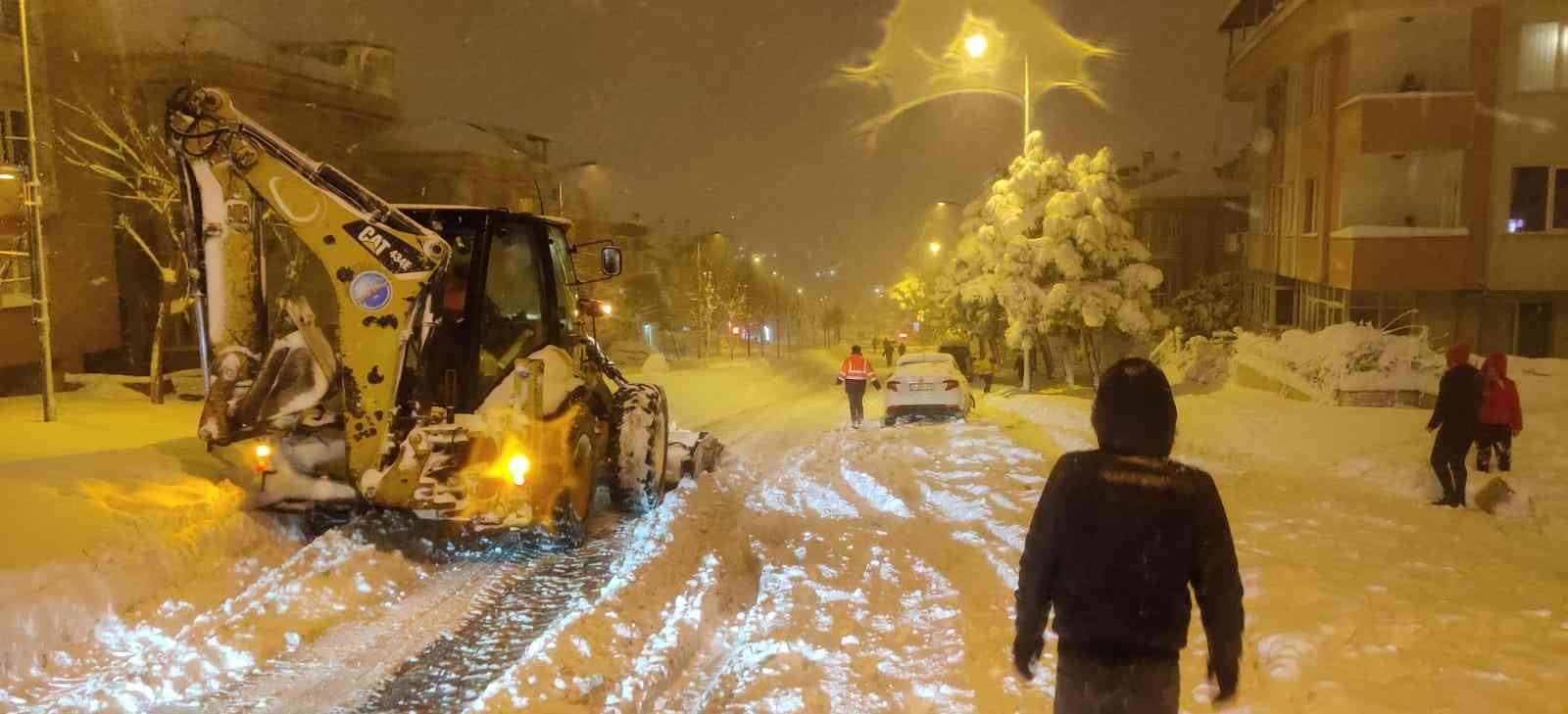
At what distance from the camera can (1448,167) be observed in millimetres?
22109

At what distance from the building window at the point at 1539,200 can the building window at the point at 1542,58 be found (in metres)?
1.63

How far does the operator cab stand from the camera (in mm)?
8555

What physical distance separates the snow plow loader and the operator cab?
0.02 m

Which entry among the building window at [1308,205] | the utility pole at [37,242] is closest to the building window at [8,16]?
the utility pole at [37,242]

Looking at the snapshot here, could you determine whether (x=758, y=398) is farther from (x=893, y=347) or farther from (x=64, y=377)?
(x=893, y=347)

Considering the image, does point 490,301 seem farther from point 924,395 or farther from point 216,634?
point 924,395

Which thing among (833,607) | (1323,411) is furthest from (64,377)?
(1323,411)

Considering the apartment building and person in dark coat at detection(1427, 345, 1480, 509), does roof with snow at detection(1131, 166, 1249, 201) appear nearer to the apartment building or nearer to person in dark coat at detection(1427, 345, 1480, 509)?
the apartment building

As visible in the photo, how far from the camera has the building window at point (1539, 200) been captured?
21562 millimetres

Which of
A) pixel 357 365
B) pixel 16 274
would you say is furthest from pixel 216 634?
pixel 16 274

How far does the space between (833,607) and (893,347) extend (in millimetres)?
44977

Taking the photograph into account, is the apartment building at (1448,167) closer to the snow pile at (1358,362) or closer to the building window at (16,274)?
the snow pile at (1358,362)

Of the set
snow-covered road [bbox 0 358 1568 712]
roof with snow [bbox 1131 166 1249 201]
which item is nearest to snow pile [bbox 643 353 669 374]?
snow-covered road [bbox 0 358 1568 712]

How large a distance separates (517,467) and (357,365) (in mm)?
1431
